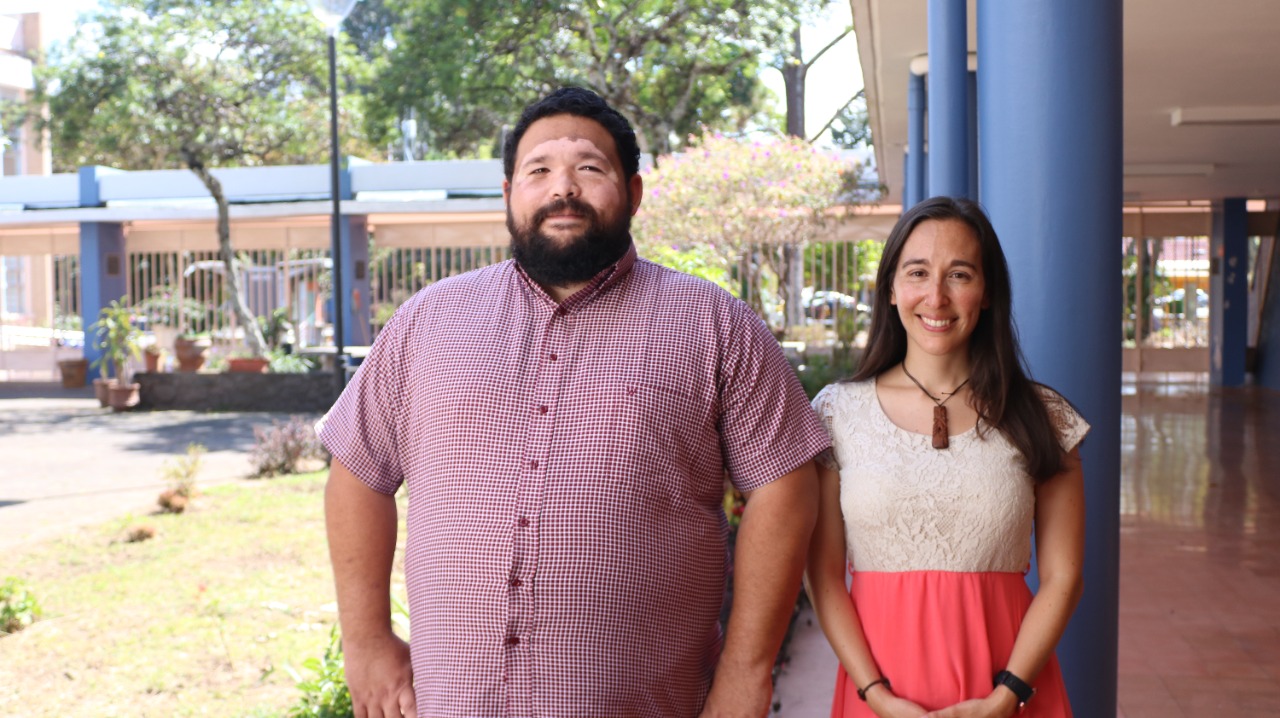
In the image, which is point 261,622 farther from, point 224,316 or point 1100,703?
point 224,316

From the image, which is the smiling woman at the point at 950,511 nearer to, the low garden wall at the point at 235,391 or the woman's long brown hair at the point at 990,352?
the woman's long brown hair at the point at 990,352

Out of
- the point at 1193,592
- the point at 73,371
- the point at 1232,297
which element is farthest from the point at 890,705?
the point at 73,371

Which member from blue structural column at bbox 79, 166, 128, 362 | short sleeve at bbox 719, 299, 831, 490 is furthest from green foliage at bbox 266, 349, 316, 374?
short sleeve at bbox 719, 299, 831, 490

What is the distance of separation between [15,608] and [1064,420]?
5536 millimetres

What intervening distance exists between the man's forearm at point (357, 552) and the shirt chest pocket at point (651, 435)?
1.56 ft

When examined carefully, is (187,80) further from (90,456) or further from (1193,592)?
(1193,592)

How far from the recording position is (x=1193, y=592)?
5938 mm

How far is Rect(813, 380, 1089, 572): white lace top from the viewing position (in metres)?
2.10

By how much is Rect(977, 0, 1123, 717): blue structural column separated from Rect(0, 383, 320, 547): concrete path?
731cm

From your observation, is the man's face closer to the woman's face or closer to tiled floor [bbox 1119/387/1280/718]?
the woman's face

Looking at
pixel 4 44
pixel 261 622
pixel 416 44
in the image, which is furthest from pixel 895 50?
pixel 4 44

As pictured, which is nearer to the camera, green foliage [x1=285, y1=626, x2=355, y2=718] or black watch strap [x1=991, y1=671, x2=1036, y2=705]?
black watch strap [x1=991, y1=671, x2=1036, y2=705]

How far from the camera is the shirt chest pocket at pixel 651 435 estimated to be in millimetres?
2018

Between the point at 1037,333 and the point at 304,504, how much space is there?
7.56 m
